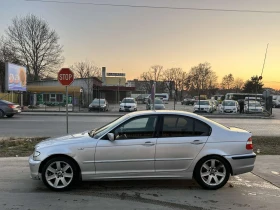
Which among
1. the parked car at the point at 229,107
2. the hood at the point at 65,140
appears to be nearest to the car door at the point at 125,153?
the hood at the point at 65,140

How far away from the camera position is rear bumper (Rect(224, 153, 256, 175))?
5.67 m

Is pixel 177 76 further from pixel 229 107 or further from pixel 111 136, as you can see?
pixel 111 136

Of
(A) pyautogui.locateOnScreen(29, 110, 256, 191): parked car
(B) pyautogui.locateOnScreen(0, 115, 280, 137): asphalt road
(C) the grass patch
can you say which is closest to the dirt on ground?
(C) the grass patch

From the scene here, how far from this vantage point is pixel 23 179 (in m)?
6.28

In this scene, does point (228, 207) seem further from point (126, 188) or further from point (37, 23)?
point (37, 23)

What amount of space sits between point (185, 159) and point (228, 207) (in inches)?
45.4

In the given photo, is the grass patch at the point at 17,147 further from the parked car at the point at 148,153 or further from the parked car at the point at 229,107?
the parked car at the point at 229,107

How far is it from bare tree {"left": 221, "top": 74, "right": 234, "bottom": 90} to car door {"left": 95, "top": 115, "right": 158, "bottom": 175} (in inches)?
4715

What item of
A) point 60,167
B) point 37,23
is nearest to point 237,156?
point 60,167

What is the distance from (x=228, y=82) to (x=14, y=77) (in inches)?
3990

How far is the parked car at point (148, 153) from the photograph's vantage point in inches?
215

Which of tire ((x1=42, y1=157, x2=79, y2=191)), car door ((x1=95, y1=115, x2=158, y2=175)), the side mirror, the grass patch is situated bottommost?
the grass patch

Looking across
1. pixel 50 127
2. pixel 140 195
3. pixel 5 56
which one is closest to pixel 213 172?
pixel 140 195

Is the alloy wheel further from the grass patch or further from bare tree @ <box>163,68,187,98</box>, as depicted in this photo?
bare tree @ <box>163,68,187,98</box>
